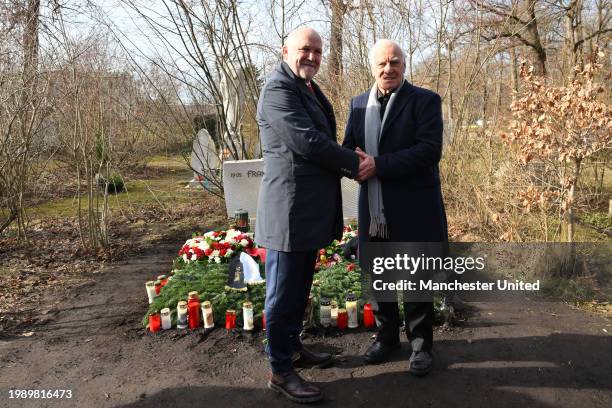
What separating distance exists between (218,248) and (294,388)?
2.48 metres

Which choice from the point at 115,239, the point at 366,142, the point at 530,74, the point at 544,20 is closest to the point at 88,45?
the point at 115,239

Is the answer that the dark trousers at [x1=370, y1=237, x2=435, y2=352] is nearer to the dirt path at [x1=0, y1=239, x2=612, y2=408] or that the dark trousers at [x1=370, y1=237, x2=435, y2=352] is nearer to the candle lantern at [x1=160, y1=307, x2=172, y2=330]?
the dirt path at [x1=0, y1=239, x2=612, y2=408]

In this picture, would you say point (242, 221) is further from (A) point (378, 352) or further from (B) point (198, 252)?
(A) point (378, 352)

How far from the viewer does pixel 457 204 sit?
19.2 feet

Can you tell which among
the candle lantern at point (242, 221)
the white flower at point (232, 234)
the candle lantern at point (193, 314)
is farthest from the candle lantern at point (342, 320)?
the candle lantern at point (242, 221)

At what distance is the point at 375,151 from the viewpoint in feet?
8.59

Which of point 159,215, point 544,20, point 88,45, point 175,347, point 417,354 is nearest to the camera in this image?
point 417,354

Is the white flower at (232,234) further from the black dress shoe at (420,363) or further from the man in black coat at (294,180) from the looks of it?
the black dress shoe at (420,363)

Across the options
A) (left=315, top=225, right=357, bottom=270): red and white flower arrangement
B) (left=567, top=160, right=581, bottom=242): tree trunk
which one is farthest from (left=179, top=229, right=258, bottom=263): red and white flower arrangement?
(left=567, top=160, right=581, bottom=242): tree trunk

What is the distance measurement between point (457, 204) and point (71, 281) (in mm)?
4551

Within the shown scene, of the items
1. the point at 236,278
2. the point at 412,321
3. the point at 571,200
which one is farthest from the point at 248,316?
the point at 571,200

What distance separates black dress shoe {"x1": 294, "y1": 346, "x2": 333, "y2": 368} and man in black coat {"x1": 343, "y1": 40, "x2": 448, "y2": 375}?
1.67 feet

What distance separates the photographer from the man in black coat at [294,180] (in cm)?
226

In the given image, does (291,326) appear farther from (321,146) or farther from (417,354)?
(321,146)
